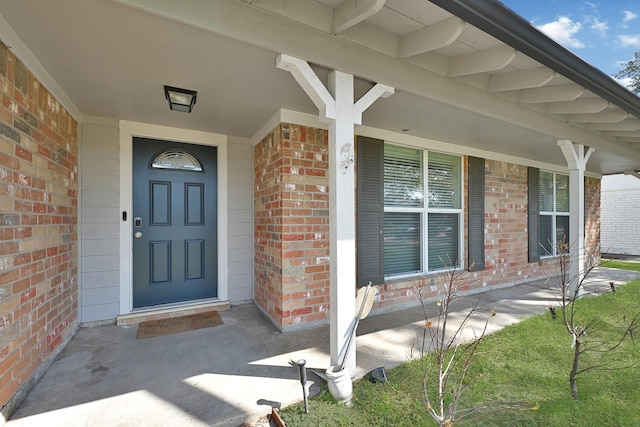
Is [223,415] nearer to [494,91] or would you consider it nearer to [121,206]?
[121,206]

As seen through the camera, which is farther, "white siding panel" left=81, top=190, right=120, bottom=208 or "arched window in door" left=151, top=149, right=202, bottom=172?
"arched window in door" left=151, top=149, right=202, bottom=172

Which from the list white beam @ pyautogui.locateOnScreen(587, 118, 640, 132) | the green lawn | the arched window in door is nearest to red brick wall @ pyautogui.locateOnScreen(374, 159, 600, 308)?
white beam @ pyautogui.locateOnScreen(587, 118, 640, 132)

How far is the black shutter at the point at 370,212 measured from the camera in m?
3.50

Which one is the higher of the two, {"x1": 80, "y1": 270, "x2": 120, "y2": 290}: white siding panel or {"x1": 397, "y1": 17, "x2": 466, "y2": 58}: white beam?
{"x1": 397, "y1": 17, "x2": 466, "y2": 58}: white beam

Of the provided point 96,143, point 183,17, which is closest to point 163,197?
point 96,143

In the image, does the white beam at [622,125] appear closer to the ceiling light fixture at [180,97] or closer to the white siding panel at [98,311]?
the ceiling light fixture at [180,97]

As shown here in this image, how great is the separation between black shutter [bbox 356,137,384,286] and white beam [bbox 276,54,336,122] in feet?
5.00

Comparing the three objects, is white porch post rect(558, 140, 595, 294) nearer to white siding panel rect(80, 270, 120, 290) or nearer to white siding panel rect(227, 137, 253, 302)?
white siding panel rect(227, 137, 253, 302)

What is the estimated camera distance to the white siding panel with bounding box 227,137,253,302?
12.5ft

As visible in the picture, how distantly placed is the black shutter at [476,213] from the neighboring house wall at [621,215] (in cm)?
856

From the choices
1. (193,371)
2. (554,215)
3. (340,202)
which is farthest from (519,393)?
(554,215)

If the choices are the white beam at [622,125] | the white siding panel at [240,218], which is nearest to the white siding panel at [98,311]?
the white siding panel at [240,218]

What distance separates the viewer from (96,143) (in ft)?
10.3

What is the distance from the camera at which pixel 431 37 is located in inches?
79.0
